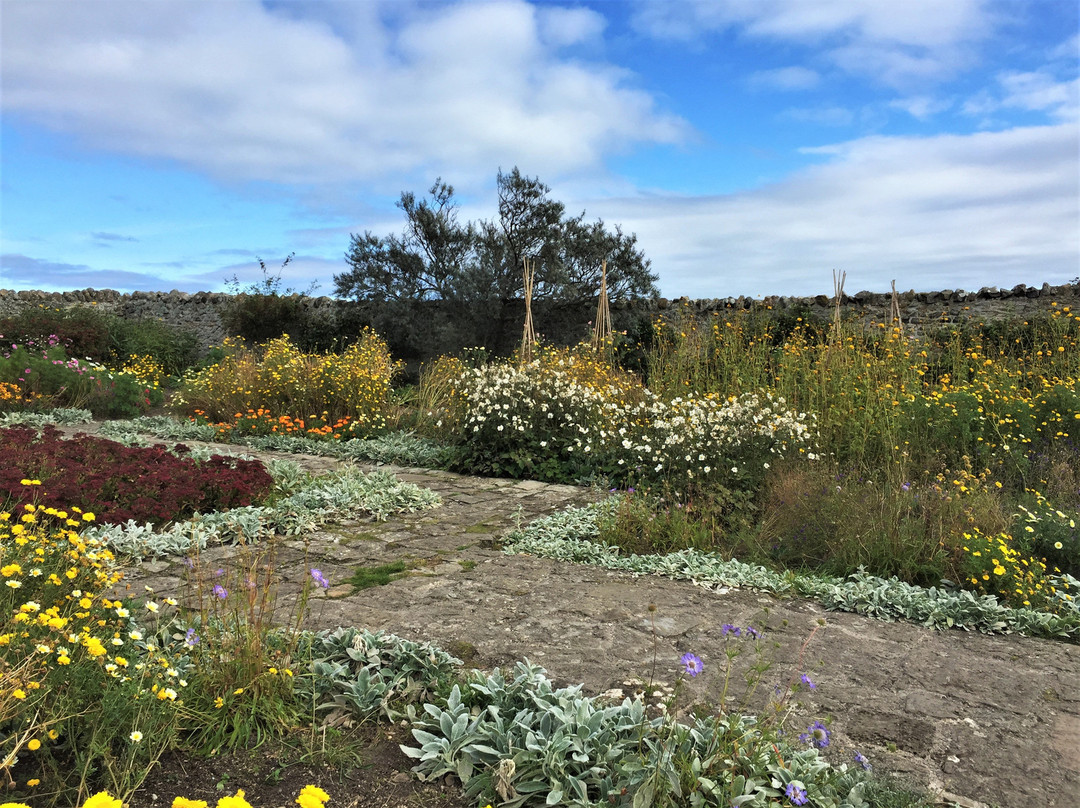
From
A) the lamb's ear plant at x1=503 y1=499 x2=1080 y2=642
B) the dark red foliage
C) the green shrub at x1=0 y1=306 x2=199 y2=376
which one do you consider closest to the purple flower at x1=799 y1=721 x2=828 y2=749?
the lamb's ear plant at x1=503 y1=499 x2=1080 y2=642

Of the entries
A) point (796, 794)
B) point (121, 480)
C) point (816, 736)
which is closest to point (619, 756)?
point (796, 794)

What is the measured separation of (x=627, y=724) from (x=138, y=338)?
15111mm

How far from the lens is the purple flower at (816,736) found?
6.37ft

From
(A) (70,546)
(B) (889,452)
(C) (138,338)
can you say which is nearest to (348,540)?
(A) (70,546)

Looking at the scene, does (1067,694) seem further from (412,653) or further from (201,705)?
(201,705)

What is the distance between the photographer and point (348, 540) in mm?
4367

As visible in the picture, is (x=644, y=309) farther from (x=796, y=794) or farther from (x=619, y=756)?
(x=796, y=794)

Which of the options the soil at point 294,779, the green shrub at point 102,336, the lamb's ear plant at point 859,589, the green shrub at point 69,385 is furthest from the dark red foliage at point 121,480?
the green shrub at point 102,336

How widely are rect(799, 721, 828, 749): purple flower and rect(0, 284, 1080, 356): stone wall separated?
29.8 feet

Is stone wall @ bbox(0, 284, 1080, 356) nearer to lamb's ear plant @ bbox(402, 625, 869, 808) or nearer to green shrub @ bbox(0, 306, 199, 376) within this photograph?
green shrub @ bbox(0, 306, 199, 376)

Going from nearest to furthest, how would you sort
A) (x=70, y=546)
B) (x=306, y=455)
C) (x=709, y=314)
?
(x=70, y=546) → (x=306, y=455) → (x=709, y=314)

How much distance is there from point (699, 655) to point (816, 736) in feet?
2.21

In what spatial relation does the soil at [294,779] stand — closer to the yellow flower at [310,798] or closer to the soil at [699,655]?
the soil at [699,655]

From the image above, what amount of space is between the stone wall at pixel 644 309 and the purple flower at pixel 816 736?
358 inches
